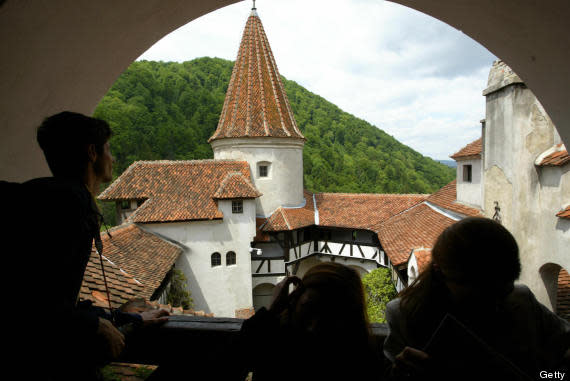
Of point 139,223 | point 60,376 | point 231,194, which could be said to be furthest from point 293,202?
point 60,376

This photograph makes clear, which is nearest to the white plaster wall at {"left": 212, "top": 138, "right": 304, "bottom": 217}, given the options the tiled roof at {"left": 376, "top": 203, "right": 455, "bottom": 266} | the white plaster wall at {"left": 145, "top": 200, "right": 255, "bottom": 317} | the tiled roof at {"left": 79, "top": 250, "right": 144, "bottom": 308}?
the white plaster wall at {"left": 145, "top": 200, "right": 255, "bottom": 317}

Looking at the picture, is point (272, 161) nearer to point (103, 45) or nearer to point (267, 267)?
point (267, 267)

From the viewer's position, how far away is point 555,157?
19.9 feet

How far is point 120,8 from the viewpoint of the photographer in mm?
1876

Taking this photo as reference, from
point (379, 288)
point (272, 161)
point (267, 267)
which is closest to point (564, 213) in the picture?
point (379, 288)

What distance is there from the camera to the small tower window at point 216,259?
1481 centimetres

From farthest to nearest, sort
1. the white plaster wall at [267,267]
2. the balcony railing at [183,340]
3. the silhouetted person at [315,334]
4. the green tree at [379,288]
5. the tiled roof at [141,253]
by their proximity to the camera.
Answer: the white plaster wall at [267,267] → the green tree at [379,288] → the tiled roof at [141,253] → the balcony railing at [183,340] → the silhouetted person at [315,334]

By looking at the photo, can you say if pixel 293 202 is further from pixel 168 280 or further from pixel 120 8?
pixel 120 8

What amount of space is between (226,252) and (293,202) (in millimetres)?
4241

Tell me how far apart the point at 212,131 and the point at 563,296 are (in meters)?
32.7

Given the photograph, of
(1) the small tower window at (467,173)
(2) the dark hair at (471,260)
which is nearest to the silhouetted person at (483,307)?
(2) the dark hair at (471,260)

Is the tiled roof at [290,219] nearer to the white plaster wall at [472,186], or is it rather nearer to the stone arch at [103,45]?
the white plaster wall at [472,186]

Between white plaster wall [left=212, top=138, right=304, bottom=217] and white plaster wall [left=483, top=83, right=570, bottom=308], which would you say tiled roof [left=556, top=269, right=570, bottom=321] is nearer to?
white plaster wall [left=483, top=83, right=570, bottom=308]

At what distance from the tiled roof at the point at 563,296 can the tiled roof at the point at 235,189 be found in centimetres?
1023
